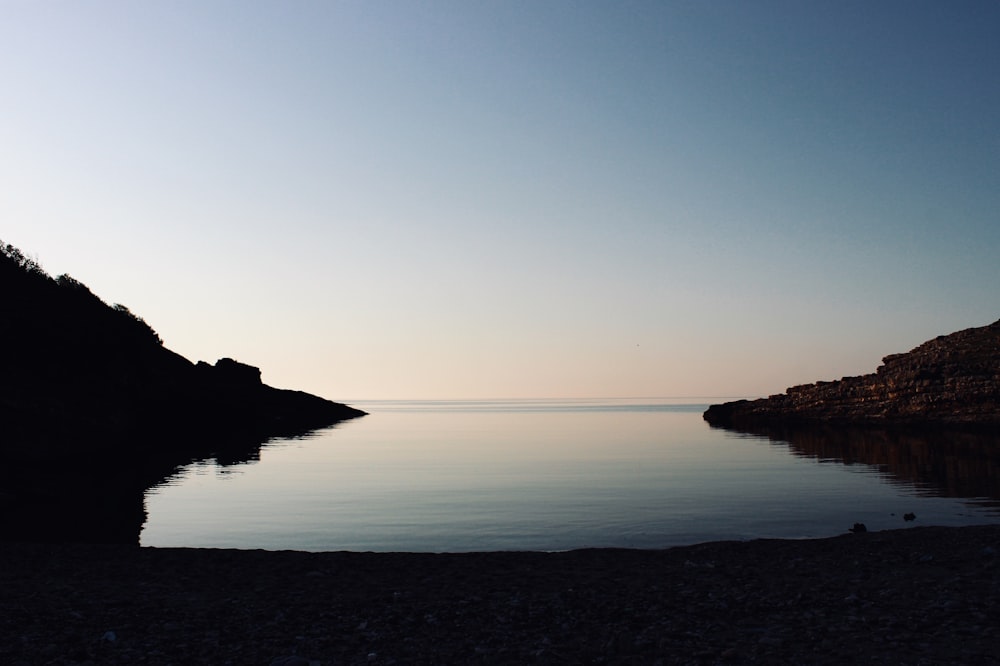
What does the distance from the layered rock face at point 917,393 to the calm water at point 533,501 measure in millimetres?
56733

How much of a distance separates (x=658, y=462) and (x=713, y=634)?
5480cm

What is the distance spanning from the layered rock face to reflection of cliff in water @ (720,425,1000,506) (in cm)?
778

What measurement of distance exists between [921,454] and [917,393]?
6078 cm

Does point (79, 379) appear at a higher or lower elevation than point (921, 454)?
higher

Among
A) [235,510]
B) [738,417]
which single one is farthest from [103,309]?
[738,417]

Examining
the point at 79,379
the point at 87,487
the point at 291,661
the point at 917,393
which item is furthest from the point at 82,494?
the point at 917,393

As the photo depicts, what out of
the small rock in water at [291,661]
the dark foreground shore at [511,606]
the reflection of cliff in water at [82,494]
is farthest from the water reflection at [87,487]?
the small rock in water at [291,661]

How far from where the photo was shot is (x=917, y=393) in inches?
4717

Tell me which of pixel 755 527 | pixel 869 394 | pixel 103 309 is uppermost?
pixel 103 309

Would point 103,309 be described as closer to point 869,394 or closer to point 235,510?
point 235,510

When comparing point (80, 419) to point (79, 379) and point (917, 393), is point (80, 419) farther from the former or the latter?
point (917, 393)

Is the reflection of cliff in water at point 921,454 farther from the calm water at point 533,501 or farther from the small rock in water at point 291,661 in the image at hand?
the small rock in water at point 291,661

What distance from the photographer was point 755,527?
30.8 metres

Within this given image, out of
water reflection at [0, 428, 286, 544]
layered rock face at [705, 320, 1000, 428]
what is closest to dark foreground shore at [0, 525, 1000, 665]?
water reflection at [0, 428, 286, 544]
